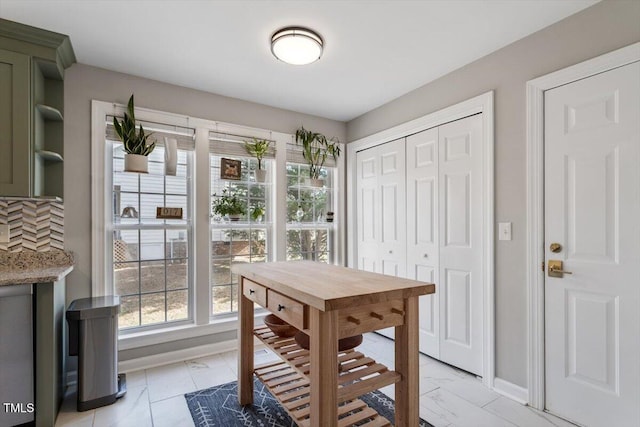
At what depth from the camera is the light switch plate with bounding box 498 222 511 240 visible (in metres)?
2.23

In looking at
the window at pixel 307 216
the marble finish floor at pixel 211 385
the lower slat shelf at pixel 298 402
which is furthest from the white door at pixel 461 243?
the window at pixel 307 216

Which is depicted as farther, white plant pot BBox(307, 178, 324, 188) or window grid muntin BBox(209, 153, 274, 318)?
white plant pot BBox(307, 178, 324, 188)

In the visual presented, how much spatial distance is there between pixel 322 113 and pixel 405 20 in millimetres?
1718

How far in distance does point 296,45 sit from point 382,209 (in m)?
1.88

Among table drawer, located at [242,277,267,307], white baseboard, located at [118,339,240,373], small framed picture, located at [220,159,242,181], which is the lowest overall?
white baseboard, located at [118,339,240,373]

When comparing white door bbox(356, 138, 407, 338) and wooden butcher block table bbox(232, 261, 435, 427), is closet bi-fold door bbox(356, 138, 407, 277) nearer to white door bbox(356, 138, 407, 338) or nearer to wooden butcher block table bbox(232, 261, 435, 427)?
white door bbox(356, 138, 407, 338)

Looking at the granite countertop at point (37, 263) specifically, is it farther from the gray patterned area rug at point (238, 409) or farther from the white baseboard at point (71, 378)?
the gray patterned area rug at point (238, 409)

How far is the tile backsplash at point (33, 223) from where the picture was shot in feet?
7.26

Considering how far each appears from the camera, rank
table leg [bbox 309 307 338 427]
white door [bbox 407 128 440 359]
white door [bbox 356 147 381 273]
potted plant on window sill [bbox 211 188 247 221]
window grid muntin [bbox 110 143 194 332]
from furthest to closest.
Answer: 1. white door [bbox 356 147 381 273]
2. potted plant on window sill [bbox 211 188 247 221]
3. white door [bbox 407 128 440 359]
4. window grid muntin [bbox 110 143 194 332]
5. table leg [bbox 309 307 338 427]

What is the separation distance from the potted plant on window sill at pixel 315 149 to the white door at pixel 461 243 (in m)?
1.33

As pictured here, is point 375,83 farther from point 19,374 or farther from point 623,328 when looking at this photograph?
point 19,374

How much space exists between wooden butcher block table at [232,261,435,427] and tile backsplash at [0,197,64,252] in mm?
1569

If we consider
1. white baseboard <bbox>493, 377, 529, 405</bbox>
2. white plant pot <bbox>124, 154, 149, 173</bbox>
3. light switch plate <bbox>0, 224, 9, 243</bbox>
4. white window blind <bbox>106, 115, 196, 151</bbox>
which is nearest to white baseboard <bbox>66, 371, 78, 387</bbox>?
light switch plate <bbox>0, 224, 9, 243</bbox>

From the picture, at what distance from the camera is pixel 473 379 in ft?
8.05
